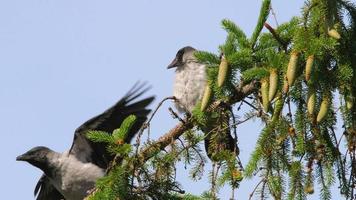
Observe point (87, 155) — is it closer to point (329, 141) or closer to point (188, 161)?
point (188, 161)

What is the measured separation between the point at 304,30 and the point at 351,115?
1.64 feet

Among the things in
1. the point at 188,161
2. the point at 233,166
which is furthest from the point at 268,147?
the point at 188,161

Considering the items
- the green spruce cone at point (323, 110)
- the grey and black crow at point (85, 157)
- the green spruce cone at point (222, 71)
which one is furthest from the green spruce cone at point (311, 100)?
the grey and black crow at point (85, 157)

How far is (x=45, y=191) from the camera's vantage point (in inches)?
352

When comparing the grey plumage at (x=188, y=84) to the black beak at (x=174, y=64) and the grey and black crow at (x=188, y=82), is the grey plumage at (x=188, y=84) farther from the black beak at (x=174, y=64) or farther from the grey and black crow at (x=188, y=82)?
the black beak at (x=174, y=64)

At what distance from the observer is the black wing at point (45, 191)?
8.90 metres

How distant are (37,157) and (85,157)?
66cm

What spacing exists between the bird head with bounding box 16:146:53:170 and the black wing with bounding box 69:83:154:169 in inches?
12.5

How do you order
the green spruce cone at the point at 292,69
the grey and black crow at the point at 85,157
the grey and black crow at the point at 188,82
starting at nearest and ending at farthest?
1. the green spruce cone at the point at 292,69
2. the grey and black crow at the point at 188,82
3. the grey and black crow at the point at 85,157

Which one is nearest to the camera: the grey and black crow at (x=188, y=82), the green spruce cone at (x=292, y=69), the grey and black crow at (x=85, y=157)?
the green spruce cone at (x=292, y=69)

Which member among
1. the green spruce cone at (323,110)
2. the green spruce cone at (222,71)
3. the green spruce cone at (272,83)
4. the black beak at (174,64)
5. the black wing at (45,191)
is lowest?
the green spruce cone at (323,110)

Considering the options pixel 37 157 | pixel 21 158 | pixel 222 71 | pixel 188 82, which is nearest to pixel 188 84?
pixel 188 82

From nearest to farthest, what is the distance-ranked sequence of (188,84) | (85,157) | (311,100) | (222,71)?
(311,100) < (222,71) < (188,84) < (85,157)

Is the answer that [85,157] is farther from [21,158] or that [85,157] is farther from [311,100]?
[311,100]
